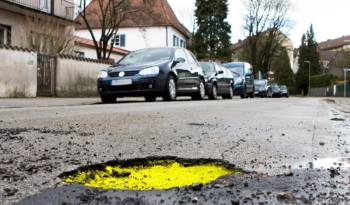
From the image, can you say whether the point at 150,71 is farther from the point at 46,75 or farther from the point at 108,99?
the point at 46,75

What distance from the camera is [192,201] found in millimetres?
2383

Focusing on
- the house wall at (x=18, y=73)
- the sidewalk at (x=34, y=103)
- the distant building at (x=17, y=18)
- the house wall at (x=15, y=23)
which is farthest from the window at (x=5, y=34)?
the sidewalk at (x=34, y=103)

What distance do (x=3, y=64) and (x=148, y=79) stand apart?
214 inches

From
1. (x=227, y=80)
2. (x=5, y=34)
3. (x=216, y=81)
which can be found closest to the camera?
(x=216, y=81)

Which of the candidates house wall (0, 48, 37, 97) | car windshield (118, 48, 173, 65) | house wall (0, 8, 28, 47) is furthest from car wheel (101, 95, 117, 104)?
house wall (0, 8, 28, 47)

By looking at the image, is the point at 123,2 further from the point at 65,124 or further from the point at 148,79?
the point at 65,124

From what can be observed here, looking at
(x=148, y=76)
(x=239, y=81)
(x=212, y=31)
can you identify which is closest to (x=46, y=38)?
(x=148, y=76)

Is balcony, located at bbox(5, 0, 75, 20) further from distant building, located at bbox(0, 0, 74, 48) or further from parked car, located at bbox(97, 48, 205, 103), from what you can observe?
parked car, located at bbox(97, 48, 205, 103)

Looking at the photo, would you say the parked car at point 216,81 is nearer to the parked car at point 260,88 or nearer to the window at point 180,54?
the window at point 180,54

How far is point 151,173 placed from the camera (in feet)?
10.3

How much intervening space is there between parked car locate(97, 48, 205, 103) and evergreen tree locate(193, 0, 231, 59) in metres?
46.4

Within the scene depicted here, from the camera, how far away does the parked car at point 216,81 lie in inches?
746

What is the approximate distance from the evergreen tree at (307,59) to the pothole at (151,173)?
107 m

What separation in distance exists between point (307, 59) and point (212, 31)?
57497 millimetres
